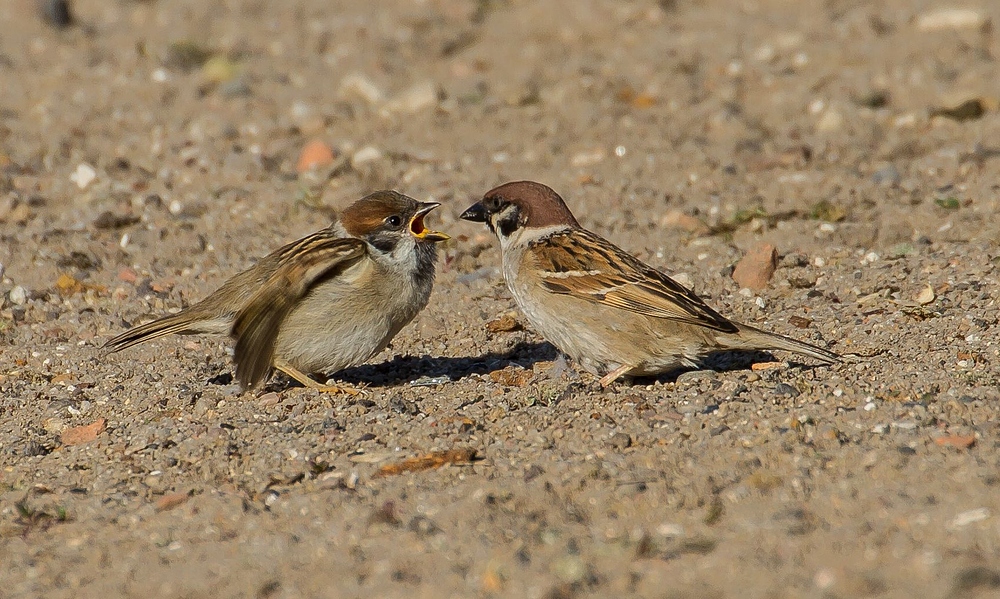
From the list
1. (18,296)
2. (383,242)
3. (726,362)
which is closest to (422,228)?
(383,242)

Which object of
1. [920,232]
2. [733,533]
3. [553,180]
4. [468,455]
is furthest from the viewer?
[553,180]

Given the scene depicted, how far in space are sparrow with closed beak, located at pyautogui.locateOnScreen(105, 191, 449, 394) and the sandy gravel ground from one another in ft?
0.95

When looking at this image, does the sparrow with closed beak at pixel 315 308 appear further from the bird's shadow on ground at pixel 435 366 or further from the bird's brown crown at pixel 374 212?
the bird's shadow on ground at pixel 435 366

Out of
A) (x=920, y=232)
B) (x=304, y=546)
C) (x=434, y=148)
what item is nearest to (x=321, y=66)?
(x=434, y=148)

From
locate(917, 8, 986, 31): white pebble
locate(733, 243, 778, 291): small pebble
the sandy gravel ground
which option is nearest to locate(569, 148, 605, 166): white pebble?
the sandy gravel ground

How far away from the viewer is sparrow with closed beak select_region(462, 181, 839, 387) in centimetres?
589

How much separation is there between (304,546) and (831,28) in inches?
350

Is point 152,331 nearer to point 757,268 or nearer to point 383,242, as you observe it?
point 383,242

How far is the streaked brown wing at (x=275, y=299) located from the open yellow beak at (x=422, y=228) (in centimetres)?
34

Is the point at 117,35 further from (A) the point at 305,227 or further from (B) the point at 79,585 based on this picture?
(B) the point at 79,585

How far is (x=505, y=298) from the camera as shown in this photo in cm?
734

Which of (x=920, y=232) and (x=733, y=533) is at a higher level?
(x=733, y=533)

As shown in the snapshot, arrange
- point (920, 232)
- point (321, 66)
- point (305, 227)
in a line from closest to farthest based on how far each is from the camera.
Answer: point (920, 232)
point (305, 227)
point (321, 66)

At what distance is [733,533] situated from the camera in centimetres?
399
